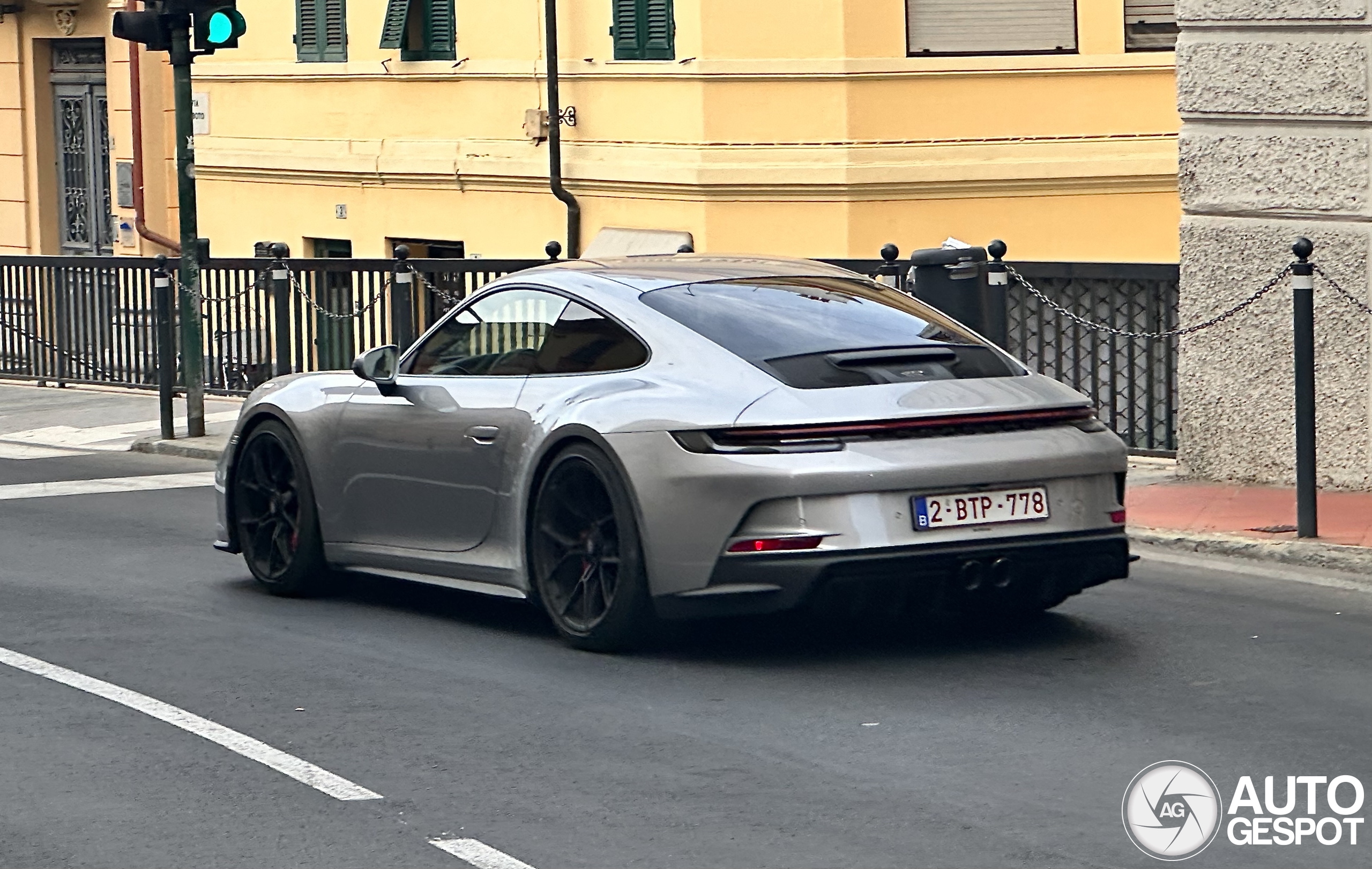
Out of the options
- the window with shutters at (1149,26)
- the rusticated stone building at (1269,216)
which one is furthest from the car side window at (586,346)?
the window with shutters at (1149,26)

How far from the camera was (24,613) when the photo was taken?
10.1 m

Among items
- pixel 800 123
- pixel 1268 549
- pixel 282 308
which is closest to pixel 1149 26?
pixel 800 123

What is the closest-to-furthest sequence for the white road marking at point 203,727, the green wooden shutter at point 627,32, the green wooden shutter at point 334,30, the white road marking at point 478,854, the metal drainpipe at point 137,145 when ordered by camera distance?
the white road marking at point 478,854 < the white road marking at point 203,727 < the green wooden shutter at point 627,32 < the green wooden shutter at point 334,30 < the metal drainpipe at point 137,145

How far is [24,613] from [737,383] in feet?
11.0

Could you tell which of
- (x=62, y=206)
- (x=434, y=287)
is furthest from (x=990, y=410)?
(x=62, y=206)

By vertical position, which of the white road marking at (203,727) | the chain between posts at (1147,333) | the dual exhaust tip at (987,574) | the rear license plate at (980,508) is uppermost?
the chain between posts at (1147,333)

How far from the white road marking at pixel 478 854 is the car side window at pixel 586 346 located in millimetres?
2875

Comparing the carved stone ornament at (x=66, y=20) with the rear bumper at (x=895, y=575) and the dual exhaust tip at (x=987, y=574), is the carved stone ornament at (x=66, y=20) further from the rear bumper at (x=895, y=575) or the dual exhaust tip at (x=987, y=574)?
the dual exhaust tip at (x=987, y=574)

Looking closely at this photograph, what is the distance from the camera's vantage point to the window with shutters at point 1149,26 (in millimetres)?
22406

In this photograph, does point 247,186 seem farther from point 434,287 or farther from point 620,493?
point 620,493

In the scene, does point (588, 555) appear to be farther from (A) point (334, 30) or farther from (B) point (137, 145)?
(B) point (137, 145)

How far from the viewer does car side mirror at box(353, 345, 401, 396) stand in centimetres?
988

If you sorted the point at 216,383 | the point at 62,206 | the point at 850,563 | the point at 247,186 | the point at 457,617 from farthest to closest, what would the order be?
the point at 62,206 → the point at 247,186 → the point at 216,383 → the point at 457,617 → the point at 850,563

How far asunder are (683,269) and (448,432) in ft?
3.54
